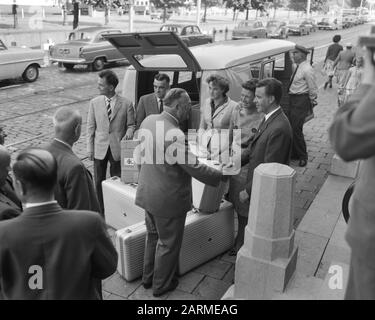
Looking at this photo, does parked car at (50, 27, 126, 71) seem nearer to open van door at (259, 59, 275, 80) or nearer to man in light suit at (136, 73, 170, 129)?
open van door at (259, 59, 275, 80)

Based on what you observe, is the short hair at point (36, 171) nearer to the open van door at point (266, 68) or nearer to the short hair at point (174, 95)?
the short hair at point (174, 95)

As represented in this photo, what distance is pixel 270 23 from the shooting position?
122ft

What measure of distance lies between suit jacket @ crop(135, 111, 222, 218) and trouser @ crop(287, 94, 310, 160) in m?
4.00

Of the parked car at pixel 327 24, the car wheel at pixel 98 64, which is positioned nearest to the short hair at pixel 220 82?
the car wheel at pixel 98 64

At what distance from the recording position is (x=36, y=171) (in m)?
1.96

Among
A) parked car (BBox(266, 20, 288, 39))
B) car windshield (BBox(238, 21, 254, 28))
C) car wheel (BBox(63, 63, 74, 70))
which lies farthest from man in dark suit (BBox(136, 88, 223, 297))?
car windshield (BBox(238, 21, 254, 28))

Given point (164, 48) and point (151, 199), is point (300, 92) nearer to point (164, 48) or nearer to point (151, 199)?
point (164, 48)

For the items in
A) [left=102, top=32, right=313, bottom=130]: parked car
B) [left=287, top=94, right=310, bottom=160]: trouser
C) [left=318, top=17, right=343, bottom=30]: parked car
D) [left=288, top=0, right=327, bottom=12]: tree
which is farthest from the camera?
[left=288, top=0, right=327, bottom=12]: tree

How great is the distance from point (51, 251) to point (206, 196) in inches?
94.2

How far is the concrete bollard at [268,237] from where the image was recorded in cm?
324

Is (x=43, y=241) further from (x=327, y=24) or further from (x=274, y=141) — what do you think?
(x=327, y=24)

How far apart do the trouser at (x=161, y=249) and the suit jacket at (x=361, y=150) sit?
187 cm

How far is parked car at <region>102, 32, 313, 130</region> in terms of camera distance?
4691mm
